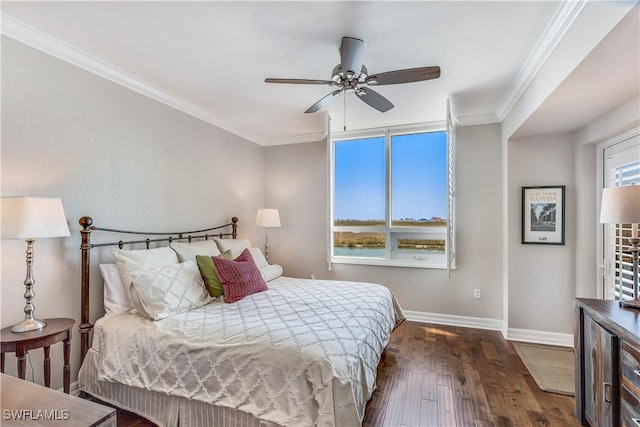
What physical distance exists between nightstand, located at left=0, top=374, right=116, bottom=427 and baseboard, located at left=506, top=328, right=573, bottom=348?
3889mm

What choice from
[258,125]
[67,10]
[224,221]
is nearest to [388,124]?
[258,125]

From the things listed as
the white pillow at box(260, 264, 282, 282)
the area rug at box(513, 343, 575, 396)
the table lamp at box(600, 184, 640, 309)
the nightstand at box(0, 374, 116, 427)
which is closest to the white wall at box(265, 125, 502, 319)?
the area rug at box(513, 343, 575, 396)

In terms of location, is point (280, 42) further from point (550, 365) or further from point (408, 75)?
point (550, 365)

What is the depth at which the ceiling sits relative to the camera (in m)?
1.89

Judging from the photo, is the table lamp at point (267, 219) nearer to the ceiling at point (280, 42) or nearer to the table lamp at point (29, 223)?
the ceiling at point (280, 42)

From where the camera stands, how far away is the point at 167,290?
2314mm

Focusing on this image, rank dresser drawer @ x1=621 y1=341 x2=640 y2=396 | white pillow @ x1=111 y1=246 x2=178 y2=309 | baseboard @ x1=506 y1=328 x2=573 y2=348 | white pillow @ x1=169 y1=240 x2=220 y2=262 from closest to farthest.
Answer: dresser drawer @ x1=621 y1=341 x2=640 y2=396
white pillow @ x1=111 y1=246 x2=178 y2=309
white pillow @ x1=169 y1=240 x2=220 y2=262
baseboard @ x1=506 y1=328 x2=573 y2=348

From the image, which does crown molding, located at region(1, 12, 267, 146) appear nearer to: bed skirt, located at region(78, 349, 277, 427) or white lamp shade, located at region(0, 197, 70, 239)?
white lamp shade, located at region(0, 197, 70, 239)

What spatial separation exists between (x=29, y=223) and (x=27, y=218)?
31 mm

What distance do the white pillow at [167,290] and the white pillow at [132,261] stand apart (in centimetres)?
7

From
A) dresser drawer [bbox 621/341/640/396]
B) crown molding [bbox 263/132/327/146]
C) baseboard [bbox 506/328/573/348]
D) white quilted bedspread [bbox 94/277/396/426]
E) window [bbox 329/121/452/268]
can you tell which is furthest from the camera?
crown molding [bbox 263/132/327/146]

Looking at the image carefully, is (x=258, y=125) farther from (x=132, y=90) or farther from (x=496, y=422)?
(x=496, y=422)

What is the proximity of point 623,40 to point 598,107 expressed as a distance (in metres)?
1.20

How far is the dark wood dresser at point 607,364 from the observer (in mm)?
1478
